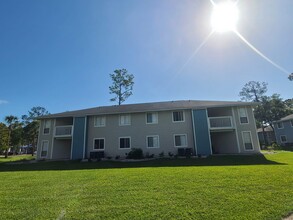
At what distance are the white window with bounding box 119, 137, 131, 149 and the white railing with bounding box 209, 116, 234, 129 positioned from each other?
30.0 feet

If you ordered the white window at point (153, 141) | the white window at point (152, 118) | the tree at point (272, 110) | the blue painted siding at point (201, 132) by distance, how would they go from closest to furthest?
the blue painted siding at point (201, 132)
the white window at point (153, 141)
the white window at point (152, 118)
the tree at point (272, 110)

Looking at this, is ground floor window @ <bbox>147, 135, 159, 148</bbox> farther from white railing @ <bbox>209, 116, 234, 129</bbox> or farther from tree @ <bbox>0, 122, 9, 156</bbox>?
tree @ <bbox>0, 122, 9, 156</bbox>

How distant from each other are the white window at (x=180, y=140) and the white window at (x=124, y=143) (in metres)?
5.14

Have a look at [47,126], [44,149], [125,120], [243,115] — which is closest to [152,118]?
[125,120]

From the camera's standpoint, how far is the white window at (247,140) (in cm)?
1859

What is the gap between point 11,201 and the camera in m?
5.86

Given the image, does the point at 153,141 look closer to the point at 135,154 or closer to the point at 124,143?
the point at 135,154

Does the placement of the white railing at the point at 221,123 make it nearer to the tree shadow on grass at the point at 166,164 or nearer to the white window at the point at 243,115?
the white window at the point at 243,115

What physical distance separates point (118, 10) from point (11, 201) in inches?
461

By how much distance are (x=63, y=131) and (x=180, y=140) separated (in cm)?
1386

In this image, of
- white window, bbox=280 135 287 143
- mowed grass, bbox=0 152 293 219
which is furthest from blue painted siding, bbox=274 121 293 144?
mowed grass, bbox=0 152 293 219

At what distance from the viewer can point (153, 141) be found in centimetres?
1948

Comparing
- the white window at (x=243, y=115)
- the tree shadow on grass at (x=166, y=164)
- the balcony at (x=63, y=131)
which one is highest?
the white window at (x=243, y=115)

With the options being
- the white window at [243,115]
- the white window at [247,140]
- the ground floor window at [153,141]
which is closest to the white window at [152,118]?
the ground floor window at [153,141]
